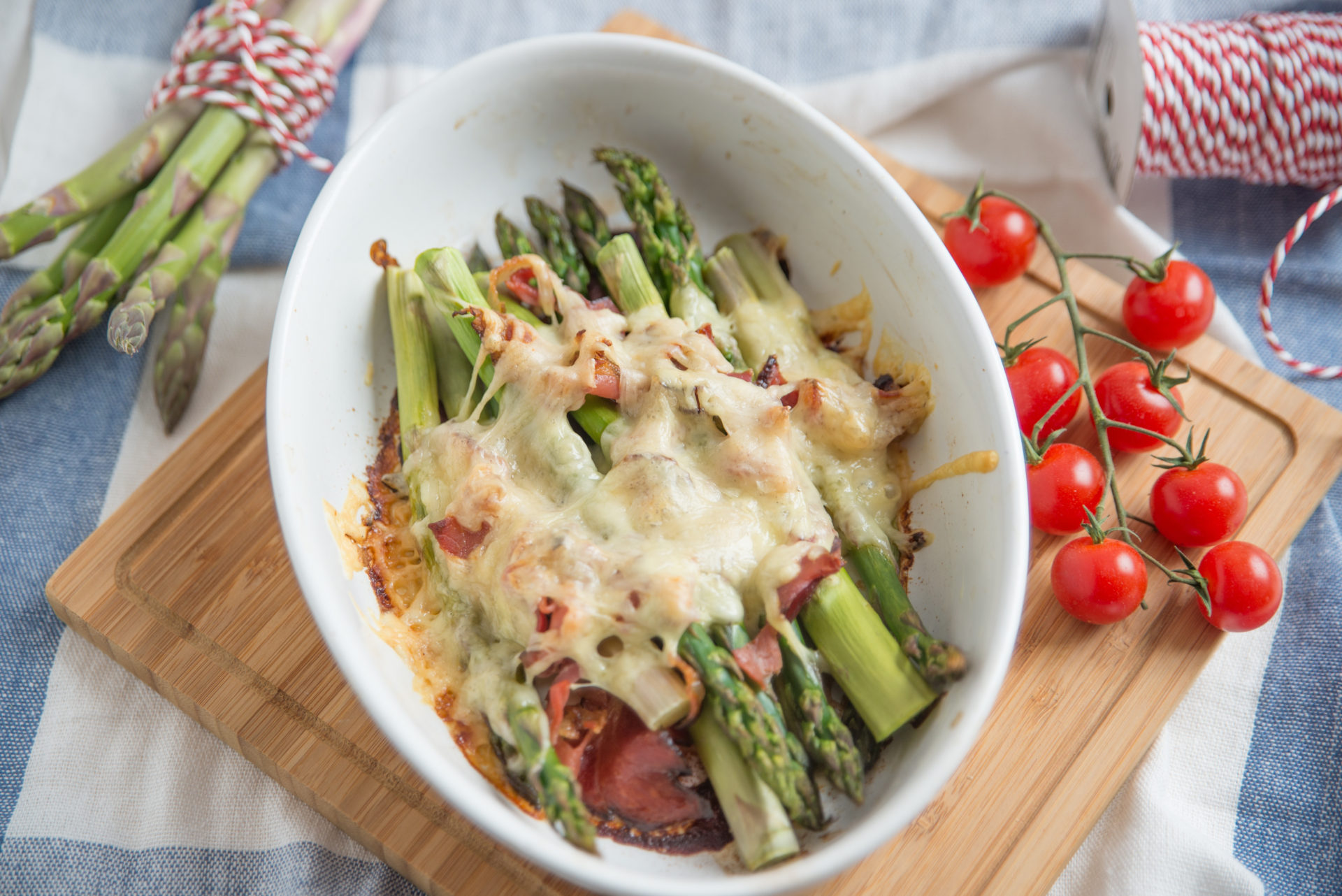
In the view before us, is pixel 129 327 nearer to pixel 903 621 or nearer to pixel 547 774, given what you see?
pixel 547 774

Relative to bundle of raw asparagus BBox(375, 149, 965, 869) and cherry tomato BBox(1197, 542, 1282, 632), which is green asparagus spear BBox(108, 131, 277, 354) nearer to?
bundle of raw asparagus BBox(375, 149, 965, 869)

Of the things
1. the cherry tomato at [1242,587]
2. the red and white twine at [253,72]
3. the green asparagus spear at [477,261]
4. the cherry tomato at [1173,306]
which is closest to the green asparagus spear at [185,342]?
the red and white twine at [253,72]

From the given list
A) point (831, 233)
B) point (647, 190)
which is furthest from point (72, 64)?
point (831, 233)

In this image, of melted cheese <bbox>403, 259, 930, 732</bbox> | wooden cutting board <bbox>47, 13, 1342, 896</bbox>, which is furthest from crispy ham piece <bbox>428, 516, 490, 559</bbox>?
wooden cutting board <bbox>47, 13, 1342, 896</bbox>

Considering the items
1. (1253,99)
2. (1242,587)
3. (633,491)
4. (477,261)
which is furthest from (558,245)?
(1253,99)

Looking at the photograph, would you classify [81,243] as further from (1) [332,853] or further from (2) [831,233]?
(2) [831,233]

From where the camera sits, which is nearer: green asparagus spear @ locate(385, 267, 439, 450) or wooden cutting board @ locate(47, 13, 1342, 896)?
wooden cutting board @ locate(47, 13, 1342, 896)
